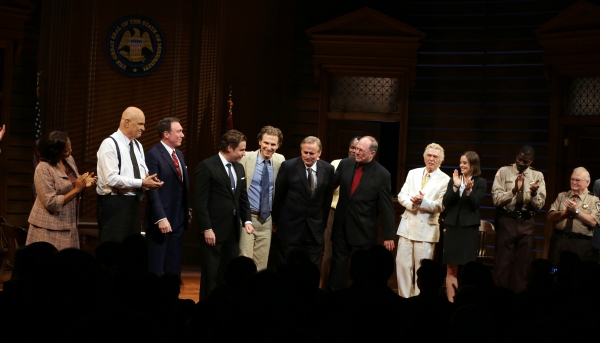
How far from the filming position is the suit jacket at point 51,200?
207 inches

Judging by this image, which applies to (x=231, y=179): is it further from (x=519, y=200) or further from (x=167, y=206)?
(x=519, y=200)

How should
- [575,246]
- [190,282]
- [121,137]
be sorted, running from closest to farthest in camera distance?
[121,137] < [575,246] < [190,282]

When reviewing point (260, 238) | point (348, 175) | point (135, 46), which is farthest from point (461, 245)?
point (135, 46)

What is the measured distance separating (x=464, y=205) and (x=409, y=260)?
699 mm

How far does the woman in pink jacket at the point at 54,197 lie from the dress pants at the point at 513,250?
3946 mm

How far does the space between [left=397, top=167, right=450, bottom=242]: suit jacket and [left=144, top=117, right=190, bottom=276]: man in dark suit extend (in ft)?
6.98

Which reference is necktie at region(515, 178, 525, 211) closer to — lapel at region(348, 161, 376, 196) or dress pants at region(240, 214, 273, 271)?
lapel at region(348, 161, 376, 196)

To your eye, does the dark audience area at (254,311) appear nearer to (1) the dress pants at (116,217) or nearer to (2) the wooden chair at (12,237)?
(1) the dress pants at (116,217)

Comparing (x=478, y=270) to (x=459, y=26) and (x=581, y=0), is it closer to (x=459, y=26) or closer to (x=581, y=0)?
(x=581, y=0)

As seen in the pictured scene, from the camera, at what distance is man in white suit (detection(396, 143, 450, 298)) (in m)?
6.88

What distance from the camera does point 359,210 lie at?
6.54 metres

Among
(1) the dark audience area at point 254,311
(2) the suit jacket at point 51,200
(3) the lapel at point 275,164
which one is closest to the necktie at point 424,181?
(3) the lapel at point 275,164

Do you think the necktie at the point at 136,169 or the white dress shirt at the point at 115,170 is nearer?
the white dress shirt at the point at 115,170

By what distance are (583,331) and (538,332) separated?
167mm
